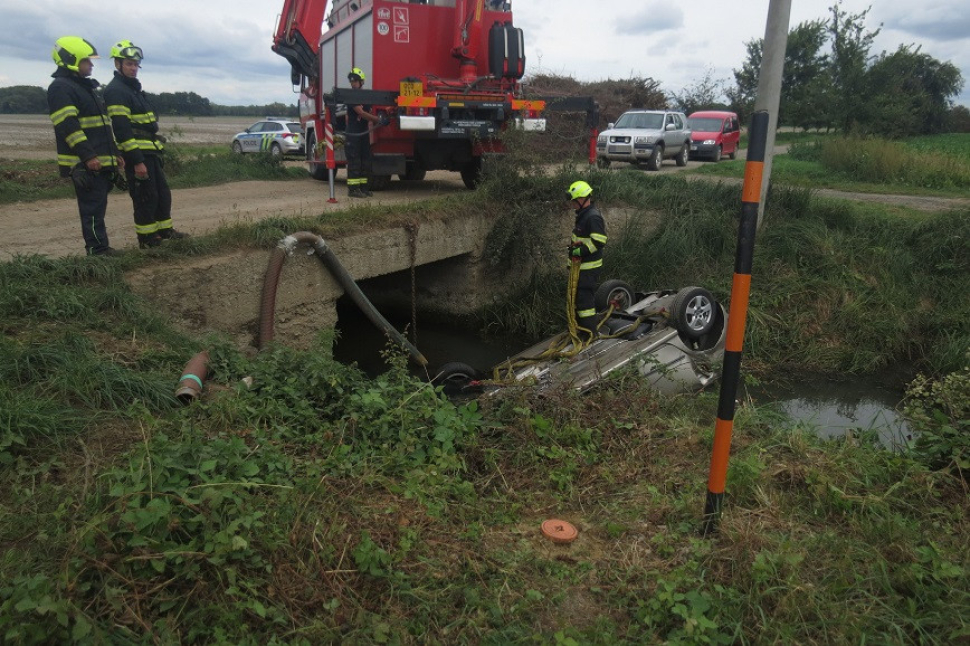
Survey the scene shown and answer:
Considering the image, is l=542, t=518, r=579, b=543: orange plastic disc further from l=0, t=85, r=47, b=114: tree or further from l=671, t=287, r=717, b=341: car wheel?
l=0, t=85, r=47, b=114: tree

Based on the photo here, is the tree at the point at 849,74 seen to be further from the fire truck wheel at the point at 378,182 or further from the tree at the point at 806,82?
the fire truck wheel at the point at 378,182

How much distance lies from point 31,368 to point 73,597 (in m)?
2.17

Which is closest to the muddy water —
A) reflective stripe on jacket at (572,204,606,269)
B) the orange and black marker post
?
reflective stripe on jacket at (572,204,606,269)

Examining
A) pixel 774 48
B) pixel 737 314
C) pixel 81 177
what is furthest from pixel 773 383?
pixel 81 177

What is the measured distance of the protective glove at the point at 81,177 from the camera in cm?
591

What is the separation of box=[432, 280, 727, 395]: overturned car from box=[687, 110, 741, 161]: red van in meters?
15.9

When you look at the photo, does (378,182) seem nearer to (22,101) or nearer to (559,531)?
(559,531)

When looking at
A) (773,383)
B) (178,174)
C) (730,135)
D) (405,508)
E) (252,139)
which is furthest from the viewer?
(730,135)

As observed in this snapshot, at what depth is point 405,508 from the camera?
3309 mm

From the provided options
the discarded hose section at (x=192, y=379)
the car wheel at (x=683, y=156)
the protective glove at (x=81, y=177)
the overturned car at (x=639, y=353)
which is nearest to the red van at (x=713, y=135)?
the car wheel at (x=683, y=156)

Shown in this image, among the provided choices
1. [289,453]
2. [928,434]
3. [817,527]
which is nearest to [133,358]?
[289,453]

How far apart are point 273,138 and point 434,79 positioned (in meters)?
13.5

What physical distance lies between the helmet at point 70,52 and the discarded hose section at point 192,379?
3.12 meters

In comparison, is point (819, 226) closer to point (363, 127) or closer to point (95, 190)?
point (363, 127)
